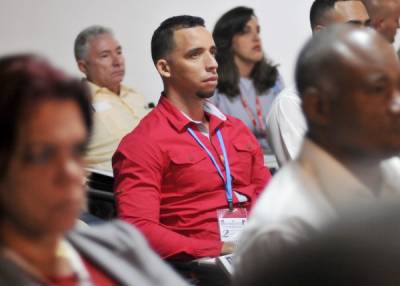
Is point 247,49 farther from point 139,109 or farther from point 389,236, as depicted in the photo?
point 389,236

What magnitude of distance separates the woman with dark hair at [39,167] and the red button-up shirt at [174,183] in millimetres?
1333

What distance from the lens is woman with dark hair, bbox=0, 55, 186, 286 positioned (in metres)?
1.08

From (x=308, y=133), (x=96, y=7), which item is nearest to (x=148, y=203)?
(x=308, y=133)

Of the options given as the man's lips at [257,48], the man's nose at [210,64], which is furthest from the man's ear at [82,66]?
the man's nose at [210,64]

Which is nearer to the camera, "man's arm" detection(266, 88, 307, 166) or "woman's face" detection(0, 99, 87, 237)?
"woman's face" detection(0, 99, 87, 237)

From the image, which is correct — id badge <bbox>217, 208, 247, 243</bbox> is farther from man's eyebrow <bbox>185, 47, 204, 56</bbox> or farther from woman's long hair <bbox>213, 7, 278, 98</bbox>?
woman's long hair <bbox>213, 7, 278, 98</bbox>

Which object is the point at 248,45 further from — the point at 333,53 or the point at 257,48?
the point at 333,53

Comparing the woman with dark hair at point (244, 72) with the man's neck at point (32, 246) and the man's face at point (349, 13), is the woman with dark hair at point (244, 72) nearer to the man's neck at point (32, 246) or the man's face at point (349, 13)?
the man's face at point (349, 13)

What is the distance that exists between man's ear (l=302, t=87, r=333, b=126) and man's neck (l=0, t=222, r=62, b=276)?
0.53 meters

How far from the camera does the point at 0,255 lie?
3.67 feet

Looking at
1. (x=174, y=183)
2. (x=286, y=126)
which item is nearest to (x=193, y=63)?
(x=286, y=126)

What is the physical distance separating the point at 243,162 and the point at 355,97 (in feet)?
4.77

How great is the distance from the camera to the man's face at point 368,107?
1415 mm

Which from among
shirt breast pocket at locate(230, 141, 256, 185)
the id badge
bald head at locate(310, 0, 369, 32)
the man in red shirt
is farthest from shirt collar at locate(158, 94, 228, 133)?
bald head at locate(310, 0, 369, 32)
